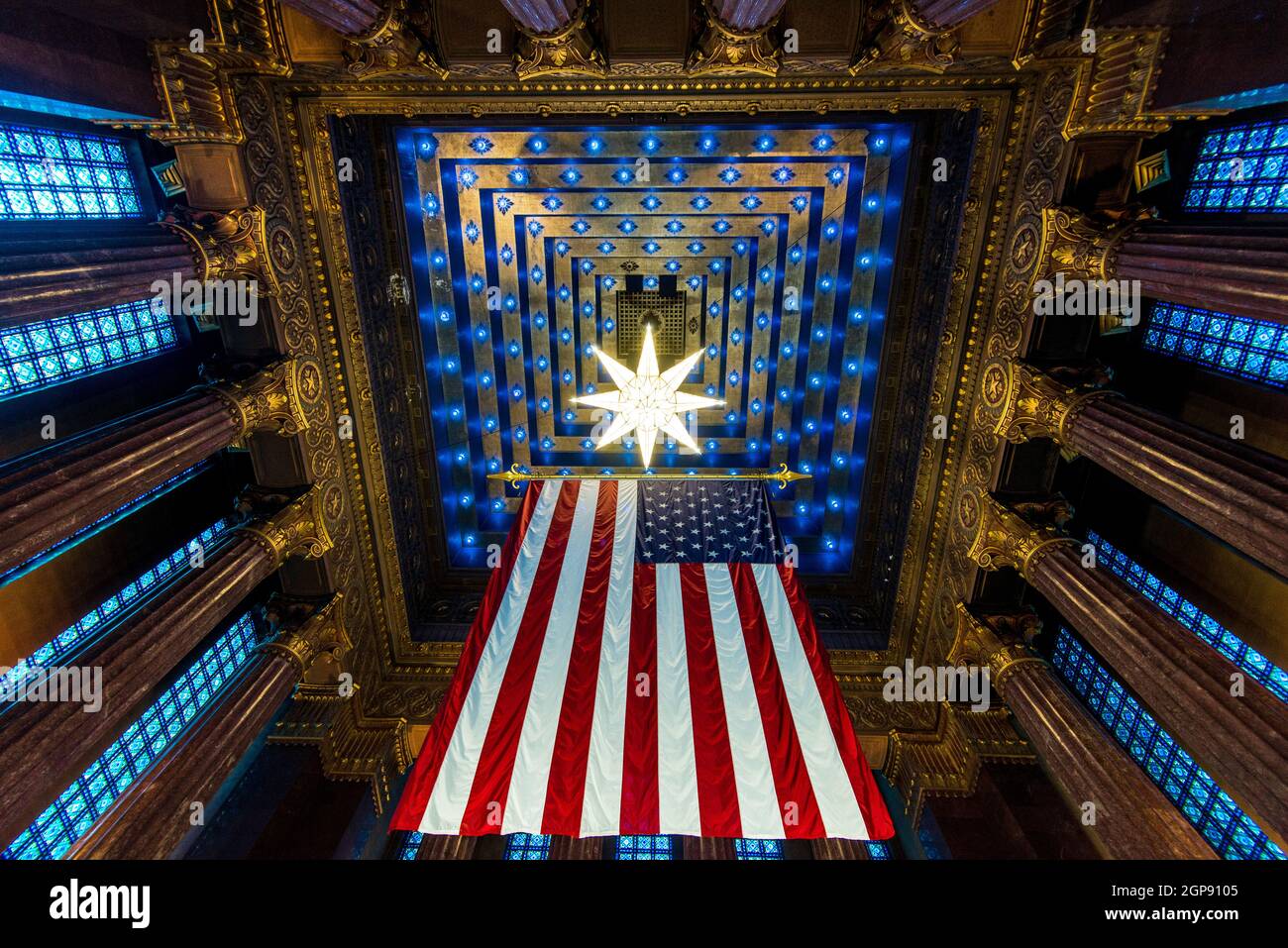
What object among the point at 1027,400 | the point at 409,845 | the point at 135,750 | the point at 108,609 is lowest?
the point at 409,845

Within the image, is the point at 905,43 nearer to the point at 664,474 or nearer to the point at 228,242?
the point at 664,474

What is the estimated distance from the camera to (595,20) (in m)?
9.04

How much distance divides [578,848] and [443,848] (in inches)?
123

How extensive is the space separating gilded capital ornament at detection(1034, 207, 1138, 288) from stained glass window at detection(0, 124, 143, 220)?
1697 centimetres

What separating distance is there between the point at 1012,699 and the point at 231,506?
698 inches

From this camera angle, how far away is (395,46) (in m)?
8.63

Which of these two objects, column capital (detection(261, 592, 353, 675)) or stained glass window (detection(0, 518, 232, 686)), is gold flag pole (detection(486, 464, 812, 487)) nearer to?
column capital (detection(261, 592, 353, 675))

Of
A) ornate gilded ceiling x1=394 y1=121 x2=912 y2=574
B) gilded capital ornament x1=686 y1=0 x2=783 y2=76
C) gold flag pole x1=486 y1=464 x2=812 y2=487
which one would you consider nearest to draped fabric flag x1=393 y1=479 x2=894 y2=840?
gold flag pole x1=486 y1=464 x2=812 y2=487

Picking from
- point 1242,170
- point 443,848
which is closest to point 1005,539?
point 1242,170

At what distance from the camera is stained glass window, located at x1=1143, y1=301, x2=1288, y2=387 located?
29.2 ft

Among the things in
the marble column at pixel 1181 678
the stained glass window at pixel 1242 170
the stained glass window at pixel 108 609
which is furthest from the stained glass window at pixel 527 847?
the stained glass window at pixel 1242 170

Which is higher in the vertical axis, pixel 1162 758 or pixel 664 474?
pixel 664 474

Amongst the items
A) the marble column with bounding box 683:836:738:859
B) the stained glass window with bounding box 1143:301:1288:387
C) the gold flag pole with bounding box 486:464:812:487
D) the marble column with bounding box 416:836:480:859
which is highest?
the stained glass window with bounding box 1143:301:1288:387

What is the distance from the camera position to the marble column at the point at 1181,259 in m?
6.34
